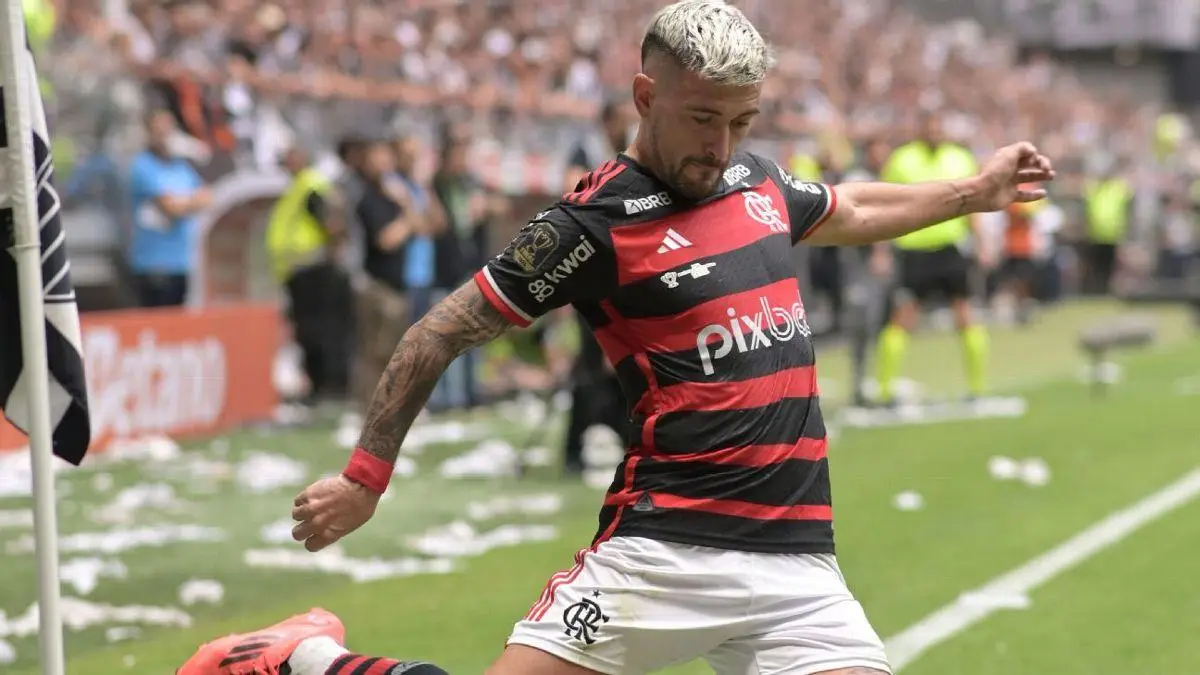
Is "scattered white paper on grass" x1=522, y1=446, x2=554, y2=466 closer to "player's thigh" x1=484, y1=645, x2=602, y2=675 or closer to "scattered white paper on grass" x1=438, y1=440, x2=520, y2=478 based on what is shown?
"scattered white paper on grass" x1=438, y1=440, x2=520, y2=478

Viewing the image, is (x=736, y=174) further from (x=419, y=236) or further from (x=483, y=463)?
(x=419, y=236)

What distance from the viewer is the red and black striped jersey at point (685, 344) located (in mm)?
3908

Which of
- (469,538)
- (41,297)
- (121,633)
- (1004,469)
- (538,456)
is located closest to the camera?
(41,297)

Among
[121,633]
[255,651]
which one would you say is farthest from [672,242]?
[121,633]

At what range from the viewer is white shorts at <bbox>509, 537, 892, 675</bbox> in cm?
388

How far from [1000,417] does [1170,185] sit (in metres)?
28.1

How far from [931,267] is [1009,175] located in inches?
397

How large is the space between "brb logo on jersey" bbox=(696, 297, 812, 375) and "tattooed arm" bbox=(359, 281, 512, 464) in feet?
1.51

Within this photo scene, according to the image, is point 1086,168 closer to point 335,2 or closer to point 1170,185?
point 1170,185

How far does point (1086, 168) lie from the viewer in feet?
125

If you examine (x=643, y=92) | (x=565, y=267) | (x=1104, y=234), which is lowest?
(x=1104, y=234)

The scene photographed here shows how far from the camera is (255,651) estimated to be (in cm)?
440

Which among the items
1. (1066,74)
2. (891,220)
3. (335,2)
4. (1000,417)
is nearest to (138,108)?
(335,2)

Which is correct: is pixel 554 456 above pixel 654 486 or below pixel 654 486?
below
